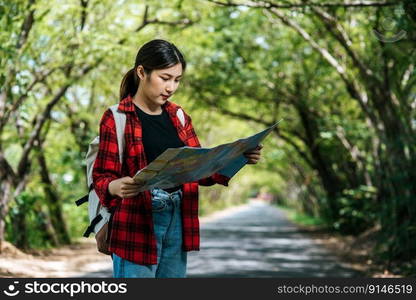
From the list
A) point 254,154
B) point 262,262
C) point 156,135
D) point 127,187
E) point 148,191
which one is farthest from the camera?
point 262,262

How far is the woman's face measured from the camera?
2.80m

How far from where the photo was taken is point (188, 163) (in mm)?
2609

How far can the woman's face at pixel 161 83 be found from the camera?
2.80 meters

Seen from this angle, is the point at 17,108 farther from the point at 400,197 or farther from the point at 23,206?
the point at 400,197

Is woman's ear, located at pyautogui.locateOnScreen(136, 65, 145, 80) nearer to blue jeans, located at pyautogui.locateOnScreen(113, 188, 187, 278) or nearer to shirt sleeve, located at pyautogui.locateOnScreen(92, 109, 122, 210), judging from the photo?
shirt sleeve, located at pyautogui.locateOnScreen(92, 109, 122, 210)

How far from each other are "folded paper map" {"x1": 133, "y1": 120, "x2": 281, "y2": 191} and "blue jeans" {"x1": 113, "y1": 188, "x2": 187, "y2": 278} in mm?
115

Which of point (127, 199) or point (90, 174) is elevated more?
point (90, 174)

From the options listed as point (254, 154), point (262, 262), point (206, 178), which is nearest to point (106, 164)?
point (206, 178)

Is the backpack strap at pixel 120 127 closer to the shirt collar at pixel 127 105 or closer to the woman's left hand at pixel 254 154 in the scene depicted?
the shirt collar at pixel 127 105

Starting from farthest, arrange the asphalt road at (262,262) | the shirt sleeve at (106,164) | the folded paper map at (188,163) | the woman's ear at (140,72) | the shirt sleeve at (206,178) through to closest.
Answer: the asphalt road at (262,262) → the shirt sleeve at (206,178) → the woman's ear at (140,72) → the shirt sleeve at (106,164) → the folded paper map at (188,163)

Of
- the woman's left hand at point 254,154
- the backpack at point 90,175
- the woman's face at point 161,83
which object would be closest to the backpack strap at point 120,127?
the backpack at point 90,175

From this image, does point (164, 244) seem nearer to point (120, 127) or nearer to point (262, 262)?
point (120, 127)

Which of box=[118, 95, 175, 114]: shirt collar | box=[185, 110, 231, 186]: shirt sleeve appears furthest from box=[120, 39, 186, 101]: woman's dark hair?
box=[185, 110, 231, 186]: shirt sleeve

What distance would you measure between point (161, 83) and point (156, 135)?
0.77 feet
